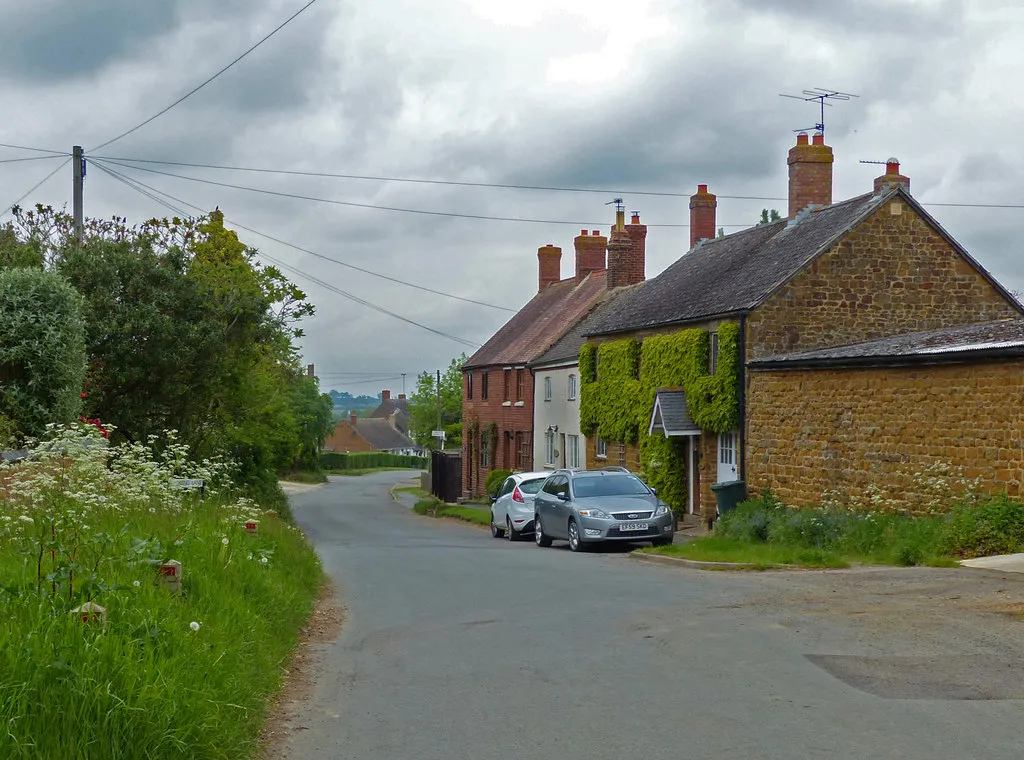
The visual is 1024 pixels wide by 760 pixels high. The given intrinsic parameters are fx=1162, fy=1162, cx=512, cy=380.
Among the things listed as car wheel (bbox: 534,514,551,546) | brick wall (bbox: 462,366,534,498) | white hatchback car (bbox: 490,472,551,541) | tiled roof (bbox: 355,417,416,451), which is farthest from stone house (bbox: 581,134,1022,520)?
tiled roof (bbox: 355,417,416,451)

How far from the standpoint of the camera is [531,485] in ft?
97.6

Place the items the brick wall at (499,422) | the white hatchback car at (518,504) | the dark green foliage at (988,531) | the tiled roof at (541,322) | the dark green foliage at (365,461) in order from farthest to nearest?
the dark green foliage at (365,461) → the brick wall at (499,422) → the tiled roof at (541,322) → the white hatchback car at (518,504) → the dark green foliage at (988,531)

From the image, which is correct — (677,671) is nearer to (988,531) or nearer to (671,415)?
(988,531)

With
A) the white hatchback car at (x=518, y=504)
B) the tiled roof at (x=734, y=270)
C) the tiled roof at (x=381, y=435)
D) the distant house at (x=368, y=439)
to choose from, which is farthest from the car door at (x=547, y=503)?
the tiled roof at (x=381, y=435)

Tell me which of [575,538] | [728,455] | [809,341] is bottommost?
[575,538]

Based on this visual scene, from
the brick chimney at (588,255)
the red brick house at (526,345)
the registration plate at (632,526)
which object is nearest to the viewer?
the registration plate at (632,526)

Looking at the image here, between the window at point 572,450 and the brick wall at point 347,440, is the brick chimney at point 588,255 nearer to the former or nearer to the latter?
the window at point 572,450

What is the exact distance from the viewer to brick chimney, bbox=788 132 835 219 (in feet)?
110

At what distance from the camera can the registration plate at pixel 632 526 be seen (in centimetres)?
2261

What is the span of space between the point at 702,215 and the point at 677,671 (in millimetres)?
34769

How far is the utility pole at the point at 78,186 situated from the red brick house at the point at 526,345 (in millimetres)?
24767

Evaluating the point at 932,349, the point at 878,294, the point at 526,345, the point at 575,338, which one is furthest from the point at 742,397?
the point at 526,345

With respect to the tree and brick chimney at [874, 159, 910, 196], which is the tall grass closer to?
brick chimney at [874, 159, 910, 196]

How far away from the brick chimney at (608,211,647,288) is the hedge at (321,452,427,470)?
68.1 meters
